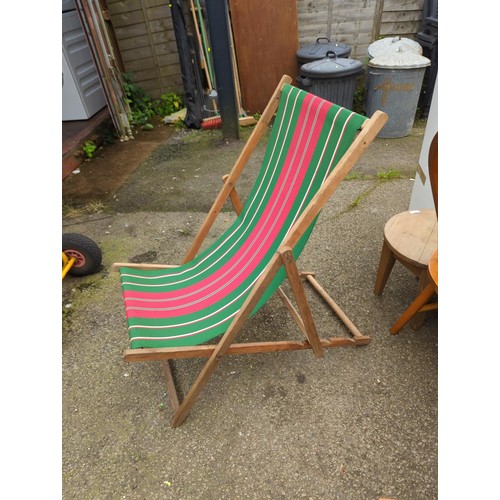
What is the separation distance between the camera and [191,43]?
14.6 ft

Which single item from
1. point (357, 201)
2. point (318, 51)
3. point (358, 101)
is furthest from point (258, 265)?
point (358, 101)

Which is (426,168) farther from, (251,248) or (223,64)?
(223,64)

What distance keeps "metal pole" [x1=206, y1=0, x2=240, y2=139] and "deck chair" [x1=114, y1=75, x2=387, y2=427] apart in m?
2.58

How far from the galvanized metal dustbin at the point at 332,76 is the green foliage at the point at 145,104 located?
6.97 ft

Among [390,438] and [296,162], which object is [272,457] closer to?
[390,438]

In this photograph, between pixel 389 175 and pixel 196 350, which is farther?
pixel 389 175

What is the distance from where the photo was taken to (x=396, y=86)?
4.21m

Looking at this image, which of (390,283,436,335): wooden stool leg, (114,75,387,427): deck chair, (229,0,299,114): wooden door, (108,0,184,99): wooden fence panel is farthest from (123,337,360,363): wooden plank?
(108,0,184,99): wooden fence panel

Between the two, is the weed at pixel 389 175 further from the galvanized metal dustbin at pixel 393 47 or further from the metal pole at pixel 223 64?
the metal pole at pixel 223 64

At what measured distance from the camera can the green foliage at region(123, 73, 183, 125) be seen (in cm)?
533

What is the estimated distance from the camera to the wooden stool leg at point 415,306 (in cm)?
176

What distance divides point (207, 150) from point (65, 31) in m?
2.24

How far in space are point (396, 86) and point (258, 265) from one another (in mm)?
3559

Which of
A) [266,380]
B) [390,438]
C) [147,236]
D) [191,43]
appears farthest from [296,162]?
[191,43]
